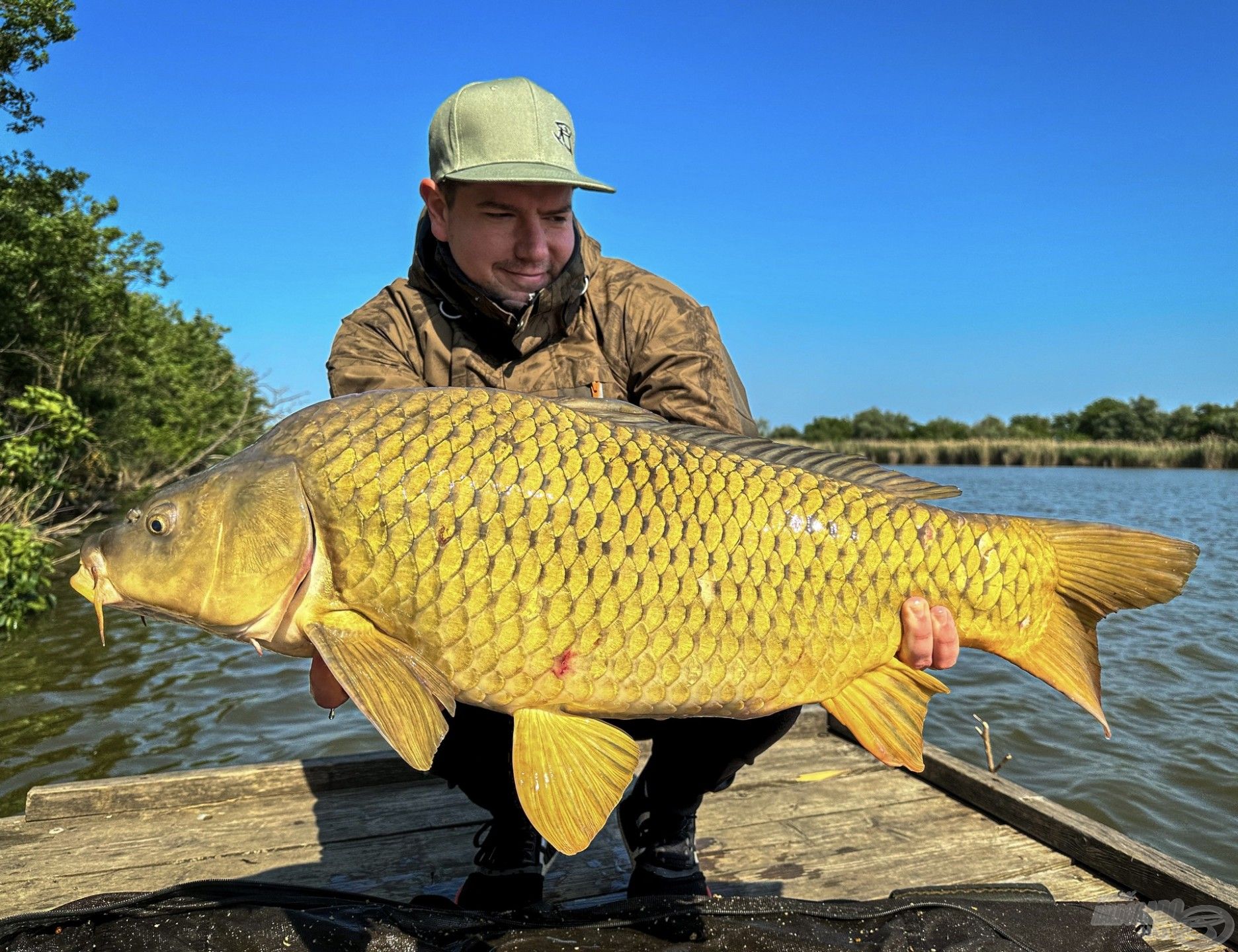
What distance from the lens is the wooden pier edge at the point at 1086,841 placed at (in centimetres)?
203

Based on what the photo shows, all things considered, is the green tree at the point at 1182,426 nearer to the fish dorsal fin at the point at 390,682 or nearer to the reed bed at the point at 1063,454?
the reed bed at the point at 1063,454

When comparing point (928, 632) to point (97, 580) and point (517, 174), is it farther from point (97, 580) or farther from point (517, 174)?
point (97, 580)

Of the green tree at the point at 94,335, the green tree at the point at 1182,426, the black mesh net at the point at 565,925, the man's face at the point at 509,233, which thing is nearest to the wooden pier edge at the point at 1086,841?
the black mesh net at the point at 565,925

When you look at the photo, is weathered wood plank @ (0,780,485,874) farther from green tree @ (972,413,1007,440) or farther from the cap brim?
green tree @ (972,413,1007,440)

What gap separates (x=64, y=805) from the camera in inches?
102

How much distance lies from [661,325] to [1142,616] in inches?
304

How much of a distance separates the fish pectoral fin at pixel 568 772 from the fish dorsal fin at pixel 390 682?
0.43 feet

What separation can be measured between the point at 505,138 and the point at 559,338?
49 centimetres

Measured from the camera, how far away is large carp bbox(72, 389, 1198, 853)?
1.34 metres

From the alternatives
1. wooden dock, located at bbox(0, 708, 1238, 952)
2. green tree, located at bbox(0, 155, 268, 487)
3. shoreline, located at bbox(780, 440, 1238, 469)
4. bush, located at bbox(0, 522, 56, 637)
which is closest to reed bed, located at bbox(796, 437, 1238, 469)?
shoreline, located at bbox(780, 440, 1238, 469)

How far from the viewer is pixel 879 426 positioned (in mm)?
57156

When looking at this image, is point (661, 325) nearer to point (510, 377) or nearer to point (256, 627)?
point (510, 377)

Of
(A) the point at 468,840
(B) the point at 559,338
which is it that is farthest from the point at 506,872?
(B) the point at 559,338

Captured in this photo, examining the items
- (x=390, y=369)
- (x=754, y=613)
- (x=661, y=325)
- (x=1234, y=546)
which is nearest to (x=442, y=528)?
(x=754, y=613)
